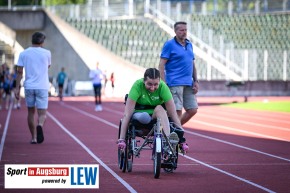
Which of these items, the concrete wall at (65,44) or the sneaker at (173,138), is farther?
the concrete wall at (65,44)

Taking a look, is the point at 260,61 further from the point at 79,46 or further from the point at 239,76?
the point at 79,46

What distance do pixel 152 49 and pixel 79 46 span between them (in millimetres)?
4573

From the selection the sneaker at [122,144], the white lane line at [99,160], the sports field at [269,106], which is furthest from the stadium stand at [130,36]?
the sneaker at [122,144]

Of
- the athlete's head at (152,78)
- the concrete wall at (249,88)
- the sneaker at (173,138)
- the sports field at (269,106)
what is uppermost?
the athlete's head at (152,78)

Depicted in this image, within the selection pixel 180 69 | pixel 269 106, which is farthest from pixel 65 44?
pixel 180 69

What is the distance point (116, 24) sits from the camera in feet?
212

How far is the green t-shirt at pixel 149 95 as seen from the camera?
14.2 meters

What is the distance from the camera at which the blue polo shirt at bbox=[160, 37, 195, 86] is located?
17.2 m

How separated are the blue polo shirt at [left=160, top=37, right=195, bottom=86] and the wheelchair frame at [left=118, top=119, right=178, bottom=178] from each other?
2938mm

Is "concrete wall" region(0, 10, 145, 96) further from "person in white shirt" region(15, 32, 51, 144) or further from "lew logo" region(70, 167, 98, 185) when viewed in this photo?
"lew logo" region(70, 167, 98, 185)

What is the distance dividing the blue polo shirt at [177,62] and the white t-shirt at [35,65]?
11.1 ft

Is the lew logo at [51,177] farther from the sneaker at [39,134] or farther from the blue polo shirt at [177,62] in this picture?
the sneaker at [39,134]

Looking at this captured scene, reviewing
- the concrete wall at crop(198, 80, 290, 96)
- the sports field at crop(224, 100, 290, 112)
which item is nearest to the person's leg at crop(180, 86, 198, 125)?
the sports field at crop(224, 100, 290, 112)

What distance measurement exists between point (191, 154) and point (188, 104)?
90 cm
